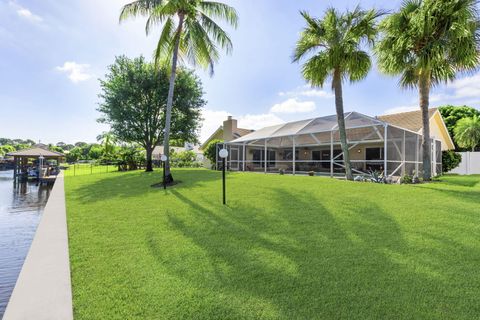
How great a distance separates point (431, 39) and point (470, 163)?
16.3 m

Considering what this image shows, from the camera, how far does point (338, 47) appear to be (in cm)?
1121

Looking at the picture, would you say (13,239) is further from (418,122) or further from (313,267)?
(418,122)

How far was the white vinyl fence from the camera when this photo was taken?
66.2ft

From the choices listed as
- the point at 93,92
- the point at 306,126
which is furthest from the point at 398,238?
the point at 93,92

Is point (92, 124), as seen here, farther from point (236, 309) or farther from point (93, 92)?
point (236, 309)

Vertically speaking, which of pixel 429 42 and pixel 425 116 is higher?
pixel 429 42

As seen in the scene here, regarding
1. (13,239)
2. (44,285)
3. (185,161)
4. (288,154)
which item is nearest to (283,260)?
(44,285)

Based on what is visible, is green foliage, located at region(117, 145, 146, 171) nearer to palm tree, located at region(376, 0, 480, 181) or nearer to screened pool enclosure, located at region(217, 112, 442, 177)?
screened pool enclosure, located at region(217, 112, 442, 177)

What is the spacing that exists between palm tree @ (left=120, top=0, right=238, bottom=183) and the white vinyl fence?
21.8 metres

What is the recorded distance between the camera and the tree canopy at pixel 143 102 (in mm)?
20266

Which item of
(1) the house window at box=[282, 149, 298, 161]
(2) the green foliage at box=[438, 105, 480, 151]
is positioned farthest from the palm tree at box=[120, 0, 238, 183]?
(2) the green foliage at box=[438, 105, 480, 151]

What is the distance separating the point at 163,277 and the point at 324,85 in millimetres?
12144

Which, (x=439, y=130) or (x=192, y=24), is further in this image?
(x=439, y=130)

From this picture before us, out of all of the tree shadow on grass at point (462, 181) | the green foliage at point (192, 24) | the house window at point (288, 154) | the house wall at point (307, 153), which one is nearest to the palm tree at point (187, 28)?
the green foliage at point (192, 24)
